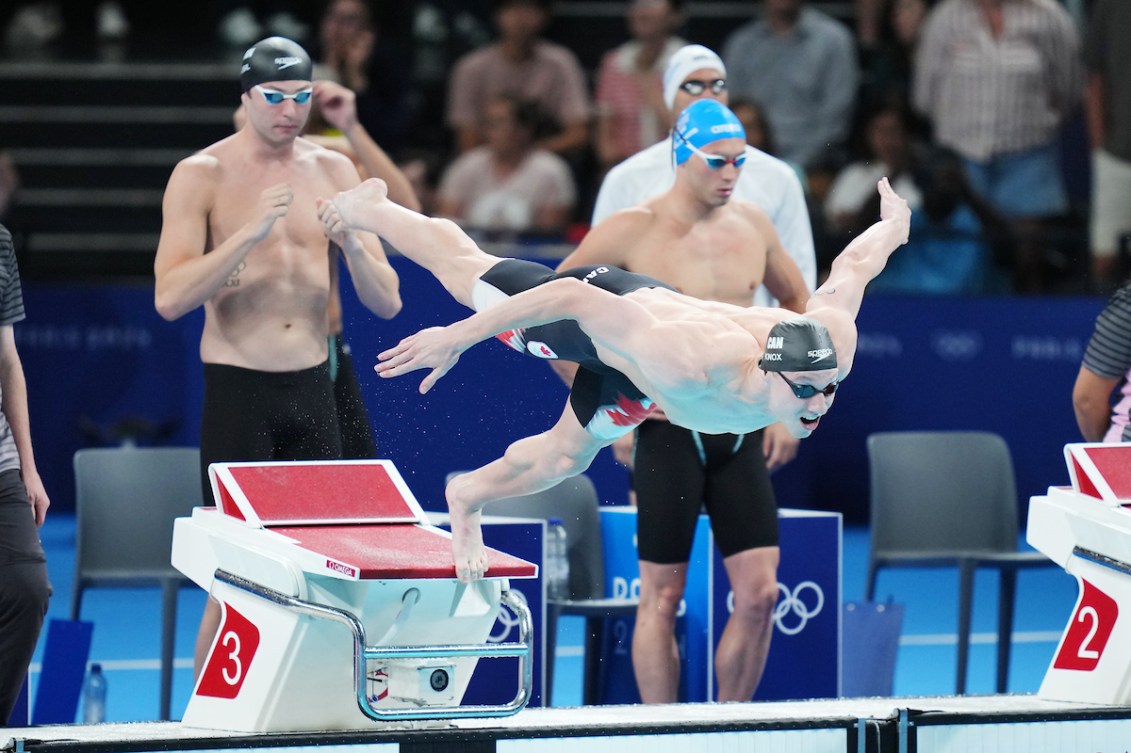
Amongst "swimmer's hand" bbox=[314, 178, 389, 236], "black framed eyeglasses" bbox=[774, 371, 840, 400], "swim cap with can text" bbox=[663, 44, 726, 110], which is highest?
"swim cap with can text" bbox=[663, 44, 726, 110]

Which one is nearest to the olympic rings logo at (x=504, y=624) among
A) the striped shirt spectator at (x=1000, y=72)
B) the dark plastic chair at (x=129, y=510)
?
the dark plastic chair at (x=129, y=510)

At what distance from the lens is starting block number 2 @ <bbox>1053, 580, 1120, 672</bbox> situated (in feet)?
17.1

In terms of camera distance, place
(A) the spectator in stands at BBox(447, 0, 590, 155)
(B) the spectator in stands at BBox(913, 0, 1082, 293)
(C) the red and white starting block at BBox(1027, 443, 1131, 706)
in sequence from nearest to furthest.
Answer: (C) the red and white starting block at BBox(1027, 443, 1131, 706) < (B) the spectator in stands at BBox(913, 0, 1082, 293) < (A) the spectator in stands at BBox(447, 0, 590, 155)

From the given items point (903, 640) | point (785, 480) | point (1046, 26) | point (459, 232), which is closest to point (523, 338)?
point (459, 232)

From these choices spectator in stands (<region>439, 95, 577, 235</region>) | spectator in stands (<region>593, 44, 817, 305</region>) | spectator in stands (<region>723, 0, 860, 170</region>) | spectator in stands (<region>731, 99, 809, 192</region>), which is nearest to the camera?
spectator in stands (<region>593, 44, 817, 305</region>)

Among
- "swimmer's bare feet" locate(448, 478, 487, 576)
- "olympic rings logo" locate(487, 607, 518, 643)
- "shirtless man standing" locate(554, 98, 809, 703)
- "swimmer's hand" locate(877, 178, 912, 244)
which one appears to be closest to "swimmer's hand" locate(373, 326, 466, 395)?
"swimmer's bare feet" locate(448, 478, 487, 576)

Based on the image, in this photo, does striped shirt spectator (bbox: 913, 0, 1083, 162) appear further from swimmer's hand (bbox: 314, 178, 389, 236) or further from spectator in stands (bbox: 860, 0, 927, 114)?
swimmer's hand (bbox: 314, 178, 389, 236)

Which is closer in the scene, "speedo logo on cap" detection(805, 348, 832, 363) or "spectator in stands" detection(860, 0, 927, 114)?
"speedo logo on cap" detection(805, 348, 832, 363)

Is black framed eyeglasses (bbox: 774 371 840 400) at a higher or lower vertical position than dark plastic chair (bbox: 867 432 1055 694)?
higher

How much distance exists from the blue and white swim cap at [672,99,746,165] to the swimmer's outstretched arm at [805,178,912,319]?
790mm

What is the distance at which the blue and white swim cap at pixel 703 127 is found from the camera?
5.87 m

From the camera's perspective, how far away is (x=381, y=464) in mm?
5230

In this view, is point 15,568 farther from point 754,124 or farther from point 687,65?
point 754,124

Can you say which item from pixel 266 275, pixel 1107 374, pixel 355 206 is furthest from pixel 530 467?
pixel 1107 374
